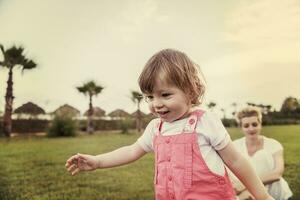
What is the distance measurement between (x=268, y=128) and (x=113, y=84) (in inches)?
34.3

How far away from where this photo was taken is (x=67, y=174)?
291 centimetres

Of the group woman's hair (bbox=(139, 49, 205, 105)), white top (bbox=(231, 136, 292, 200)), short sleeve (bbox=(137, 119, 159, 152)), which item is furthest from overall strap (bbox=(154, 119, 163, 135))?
white top (bbox=(231, 136, 292, 200))

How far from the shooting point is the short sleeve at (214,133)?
5.14 feet

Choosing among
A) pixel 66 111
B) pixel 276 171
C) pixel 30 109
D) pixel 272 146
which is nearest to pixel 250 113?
pixel 272 146

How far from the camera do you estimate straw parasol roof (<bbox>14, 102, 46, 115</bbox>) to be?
118 inches

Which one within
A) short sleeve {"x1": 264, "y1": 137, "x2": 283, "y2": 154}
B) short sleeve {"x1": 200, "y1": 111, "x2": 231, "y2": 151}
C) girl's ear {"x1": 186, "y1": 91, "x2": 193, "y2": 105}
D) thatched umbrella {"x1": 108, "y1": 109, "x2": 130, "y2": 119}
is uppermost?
thatched umbrella {"x1": 108, "y1": 109, "x2": 130, "y2": 119}

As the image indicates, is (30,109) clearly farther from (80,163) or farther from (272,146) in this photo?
(80,163)

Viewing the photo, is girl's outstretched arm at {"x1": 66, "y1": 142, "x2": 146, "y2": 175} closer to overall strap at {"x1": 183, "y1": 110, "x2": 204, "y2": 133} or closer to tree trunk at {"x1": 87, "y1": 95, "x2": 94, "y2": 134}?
overall strap at {"x1": 183, "y1": 110, "x2": 204, "y2": 133}

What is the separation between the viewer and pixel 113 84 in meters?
3.04

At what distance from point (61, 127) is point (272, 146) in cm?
107

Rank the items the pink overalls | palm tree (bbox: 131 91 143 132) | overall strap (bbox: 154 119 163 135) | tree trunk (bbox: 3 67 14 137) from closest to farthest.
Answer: the pink overalls
overall strap (bbox: 154 119 163 135)
tree trunk (bbox: 3 67 14 137)
palm tree (bbox: 131 91 143 132)

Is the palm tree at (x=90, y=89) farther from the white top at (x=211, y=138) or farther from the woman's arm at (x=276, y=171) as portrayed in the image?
the white top at (x=211, y=138)

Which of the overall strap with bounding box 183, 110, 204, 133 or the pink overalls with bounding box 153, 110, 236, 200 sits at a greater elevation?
the overall strap with bounding box 183, 110, 204, 133

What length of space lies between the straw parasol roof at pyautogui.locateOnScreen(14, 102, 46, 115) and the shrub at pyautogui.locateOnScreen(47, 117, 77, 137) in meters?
0.09
